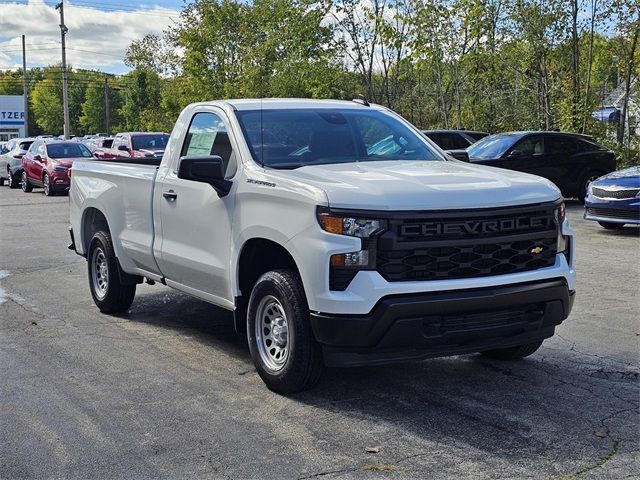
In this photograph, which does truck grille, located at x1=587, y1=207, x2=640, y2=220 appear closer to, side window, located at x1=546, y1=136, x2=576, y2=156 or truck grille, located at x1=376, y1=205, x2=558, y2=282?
side window, located at x1=546, y1=136, x2=576, y2=156

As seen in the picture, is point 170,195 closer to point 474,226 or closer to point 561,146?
point 474,226

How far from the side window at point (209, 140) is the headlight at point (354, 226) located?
1351mm

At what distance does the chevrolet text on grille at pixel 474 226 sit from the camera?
197 inches

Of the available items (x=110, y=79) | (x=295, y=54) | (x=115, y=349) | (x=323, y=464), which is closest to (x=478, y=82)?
(x=295, y=54)

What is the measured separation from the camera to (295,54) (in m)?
32.4

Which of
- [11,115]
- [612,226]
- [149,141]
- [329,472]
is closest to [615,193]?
[612,226]

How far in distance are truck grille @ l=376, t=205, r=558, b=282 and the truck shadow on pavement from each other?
877mm

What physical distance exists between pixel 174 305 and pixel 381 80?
23.6 metres

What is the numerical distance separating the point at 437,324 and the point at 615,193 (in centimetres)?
976

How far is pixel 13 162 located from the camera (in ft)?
99.3

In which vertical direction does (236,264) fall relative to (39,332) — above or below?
above

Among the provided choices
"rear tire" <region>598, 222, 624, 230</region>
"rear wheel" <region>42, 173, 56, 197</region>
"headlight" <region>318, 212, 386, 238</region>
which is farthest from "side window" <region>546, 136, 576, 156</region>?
"rear wheel" <region>42, 173, 56, 197</region>

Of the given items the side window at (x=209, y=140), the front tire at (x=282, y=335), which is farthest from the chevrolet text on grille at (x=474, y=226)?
the side window at (x=209, y=140)

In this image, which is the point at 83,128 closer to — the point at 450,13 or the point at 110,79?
the point at 110,79
